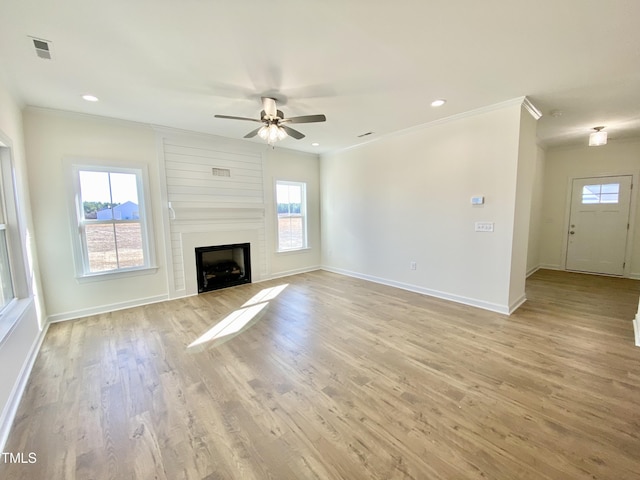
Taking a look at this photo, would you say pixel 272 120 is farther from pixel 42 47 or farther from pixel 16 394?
pixel 16 394

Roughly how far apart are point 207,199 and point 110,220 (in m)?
1.40

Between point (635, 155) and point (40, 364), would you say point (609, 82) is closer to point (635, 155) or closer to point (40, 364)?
point (635, 155)

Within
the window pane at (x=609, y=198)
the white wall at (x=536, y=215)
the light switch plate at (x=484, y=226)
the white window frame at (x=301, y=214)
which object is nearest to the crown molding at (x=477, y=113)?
the light switch plate at (x=484, y=226)

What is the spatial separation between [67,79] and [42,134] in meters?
1.24

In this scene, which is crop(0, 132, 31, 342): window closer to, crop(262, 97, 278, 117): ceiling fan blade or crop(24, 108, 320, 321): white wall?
crop(24, 108, 320, 321): white wall

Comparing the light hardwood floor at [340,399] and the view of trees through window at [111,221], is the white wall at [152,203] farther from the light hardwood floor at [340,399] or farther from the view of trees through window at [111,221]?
the light hardwood floor at [340,399]

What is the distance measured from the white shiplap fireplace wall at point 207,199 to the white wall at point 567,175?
631cm

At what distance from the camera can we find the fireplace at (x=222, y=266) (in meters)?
4.65

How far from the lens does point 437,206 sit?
4.04 meters

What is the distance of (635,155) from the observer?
4.82 meters

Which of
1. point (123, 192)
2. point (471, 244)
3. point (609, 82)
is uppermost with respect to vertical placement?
point (609, 82)

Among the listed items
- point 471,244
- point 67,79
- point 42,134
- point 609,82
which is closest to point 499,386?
point 471,244

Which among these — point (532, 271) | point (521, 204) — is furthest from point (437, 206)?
point (532, 271)

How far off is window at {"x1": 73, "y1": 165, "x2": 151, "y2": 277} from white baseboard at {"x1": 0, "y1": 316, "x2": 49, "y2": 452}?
1238 mm
